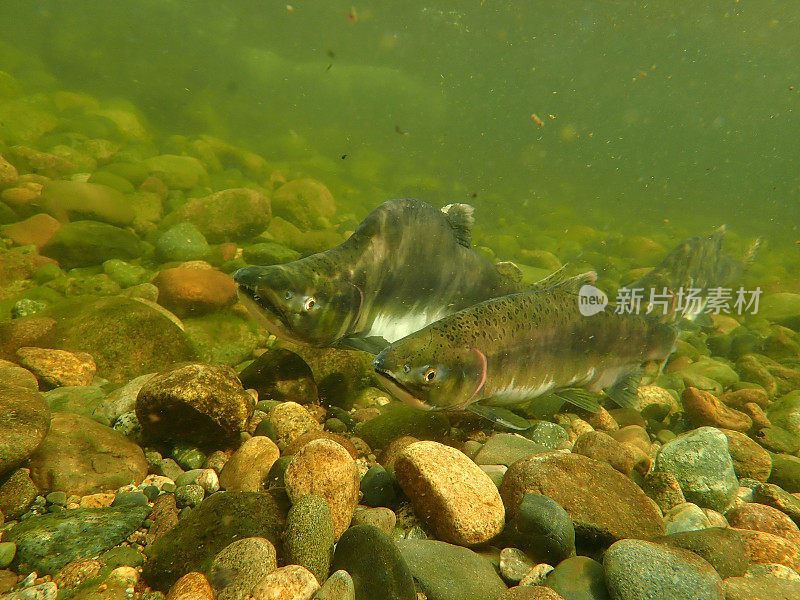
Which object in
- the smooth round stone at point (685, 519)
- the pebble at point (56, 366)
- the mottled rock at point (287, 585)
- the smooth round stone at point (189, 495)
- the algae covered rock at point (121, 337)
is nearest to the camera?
the mottled rock at point (287, 585)

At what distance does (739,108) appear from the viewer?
9025 cm

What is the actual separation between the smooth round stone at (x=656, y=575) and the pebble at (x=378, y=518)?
1.02 m

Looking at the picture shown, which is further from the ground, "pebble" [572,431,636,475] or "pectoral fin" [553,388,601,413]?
"pectoral fin" [553,388,601,413]

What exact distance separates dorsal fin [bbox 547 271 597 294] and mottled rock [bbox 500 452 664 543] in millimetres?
1719

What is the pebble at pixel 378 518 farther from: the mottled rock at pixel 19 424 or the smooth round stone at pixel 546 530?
the mottled rock at pixel 19 424

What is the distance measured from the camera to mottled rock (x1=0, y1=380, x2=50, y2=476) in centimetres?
209

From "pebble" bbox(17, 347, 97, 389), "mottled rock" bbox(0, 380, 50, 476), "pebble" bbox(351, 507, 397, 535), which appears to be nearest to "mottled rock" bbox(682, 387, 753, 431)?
"pebble" bbox(351, 507, 397, 535)

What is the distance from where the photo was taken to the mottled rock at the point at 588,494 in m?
2.20

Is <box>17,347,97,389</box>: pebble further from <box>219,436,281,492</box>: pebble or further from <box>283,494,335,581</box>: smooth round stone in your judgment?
<box>283,494,335,581</box>: smooth round stone

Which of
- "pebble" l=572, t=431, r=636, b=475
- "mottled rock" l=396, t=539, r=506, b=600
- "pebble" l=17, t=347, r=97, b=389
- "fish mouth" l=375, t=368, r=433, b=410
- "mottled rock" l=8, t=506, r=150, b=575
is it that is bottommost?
"mottled rock" l=8, t=506, r=150, b=575

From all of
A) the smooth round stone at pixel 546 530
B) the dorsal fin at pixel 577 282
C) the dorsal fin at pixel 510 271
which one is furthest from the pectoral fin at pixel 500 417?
the dorsal fin at pixel 510 271

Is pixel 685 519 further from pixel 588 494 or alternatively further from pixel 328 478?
pixel 328 478

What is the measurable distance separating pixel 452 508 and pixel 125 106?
25.3 m

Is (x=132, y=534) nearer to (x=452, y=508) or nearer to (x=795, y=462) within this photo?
(x=452, y=508)
